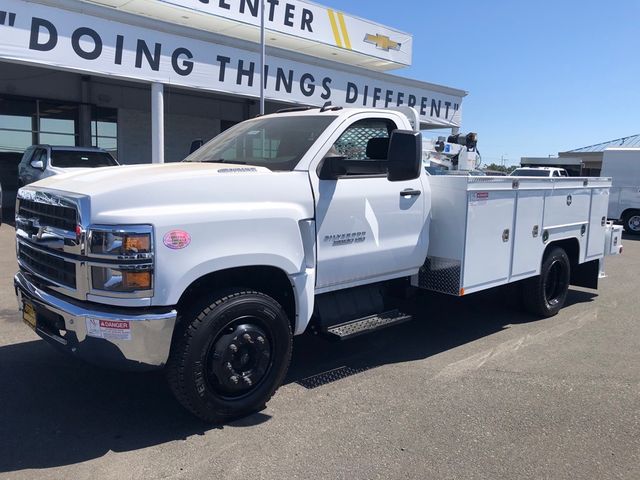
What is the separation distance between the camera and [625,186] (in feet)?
60.8

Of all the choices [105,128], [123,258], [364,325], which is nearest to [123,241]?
[123,258]

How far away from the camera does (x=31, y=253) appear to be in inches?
155

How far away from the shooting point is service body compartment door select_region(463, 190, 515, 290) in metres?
5.20

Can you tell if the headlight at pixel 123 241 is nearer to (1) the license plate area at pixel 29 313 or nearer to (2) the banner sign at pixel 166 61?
(1) the license plate area at pixel 29 313

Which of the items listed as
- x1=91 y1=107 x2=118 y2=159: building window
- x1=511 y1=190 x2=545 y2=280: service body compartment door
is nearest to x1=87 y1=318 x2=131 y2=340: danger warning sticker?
x1=511 y1=190 x2=545 y2=280: service body compartment door

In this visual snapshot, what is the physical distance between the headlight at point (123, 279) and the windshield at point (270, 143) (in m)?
1.44

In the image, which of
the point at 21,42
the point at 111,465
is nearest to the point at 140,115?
the point at 21,42

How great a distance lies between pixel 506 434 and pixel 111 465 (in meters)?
2.56

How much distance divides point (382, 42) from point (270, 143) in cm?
2039

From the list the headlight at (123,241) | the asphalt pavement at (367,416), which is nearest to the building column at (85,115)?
the asphalt pavement at (367,416)

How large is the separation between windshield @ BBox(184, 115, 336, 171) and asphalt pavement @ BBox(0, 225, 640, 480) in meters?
1.86

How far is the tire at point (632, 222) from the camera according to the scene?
18203 mm

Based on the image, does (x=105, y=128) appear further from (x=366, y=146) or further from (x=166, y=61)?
(x=366, y=146)

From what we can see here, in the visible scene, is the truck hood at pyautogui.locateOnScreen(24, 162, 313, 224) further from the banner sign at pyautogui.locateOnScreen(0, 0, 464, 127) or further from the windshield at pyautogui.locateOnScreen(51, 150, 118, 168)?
the windshield at pyautogui.locateOnScreen(51, 150, 118, 168)
